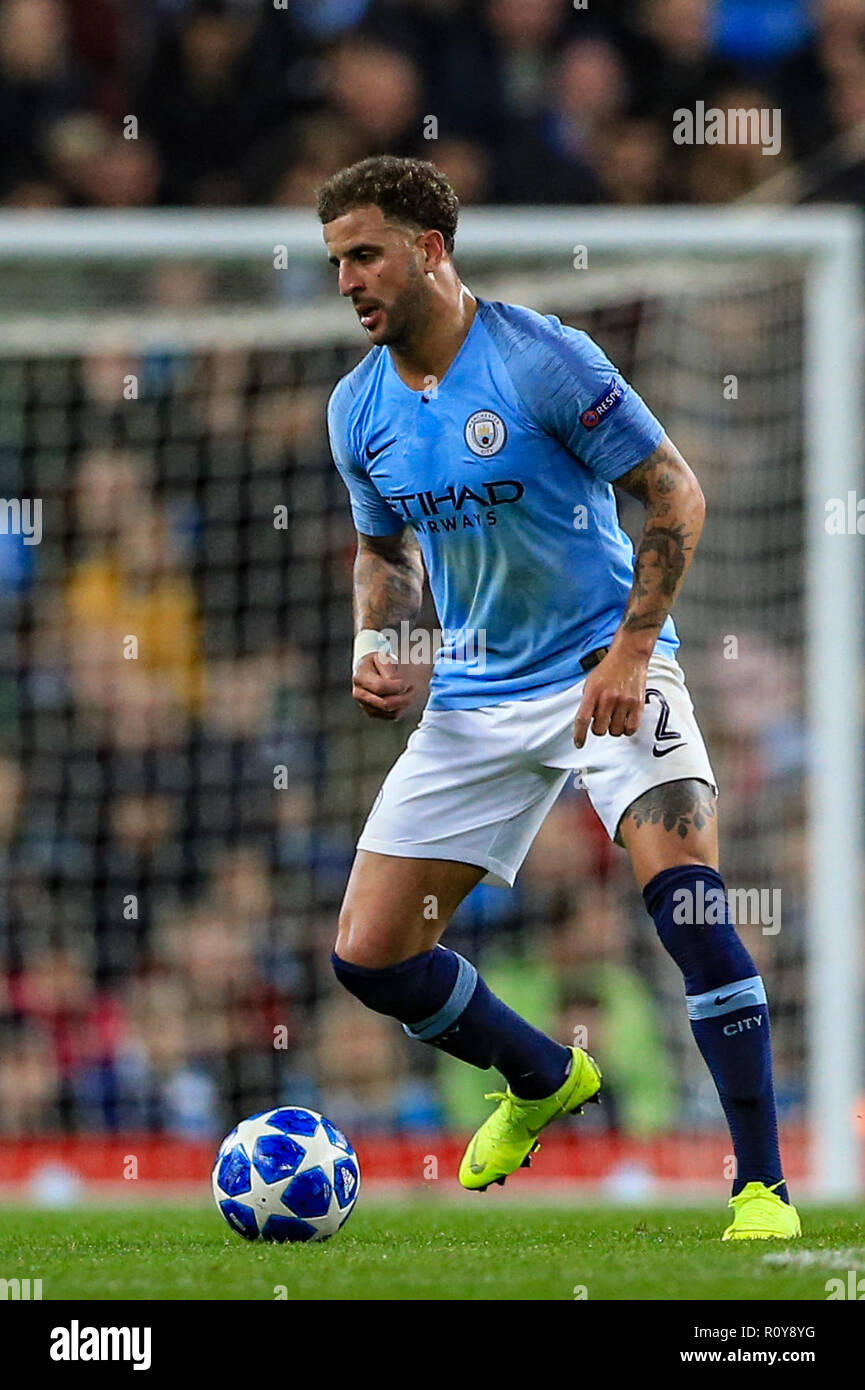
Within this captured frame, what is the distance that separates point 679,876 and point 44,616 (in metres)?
5.67

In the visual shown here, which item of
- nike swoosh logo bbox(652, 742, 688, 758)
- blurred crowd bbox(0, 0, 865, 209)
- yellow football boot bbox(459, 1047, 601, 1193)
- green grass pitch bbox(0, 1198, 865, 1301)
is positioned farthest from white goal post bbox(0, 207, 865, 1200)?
blurred crowd bbox(0, 0, 865, 209)

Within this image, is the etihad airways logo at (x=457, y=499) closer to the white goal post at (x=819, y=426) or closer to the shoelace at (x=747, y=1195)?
the shoelace at (x=747, y=1195)

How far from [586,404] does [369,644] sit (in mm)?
850

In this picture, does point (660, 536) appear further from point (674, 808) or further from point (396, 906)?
point (396, 906)

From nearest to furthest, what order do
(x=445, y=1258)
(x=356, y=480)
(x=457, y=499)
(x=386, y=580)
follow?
(x=445, y=1258) → (x=457, y=499) → (x=356, y=480) → (x=386, y=580)

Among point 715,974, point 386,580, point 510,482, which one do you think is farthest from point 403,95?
point 715,974

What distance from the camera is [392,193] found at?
16.6 ft

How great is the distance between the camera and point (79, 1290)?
412 cm

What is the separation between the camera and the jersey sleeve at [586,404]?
495cm

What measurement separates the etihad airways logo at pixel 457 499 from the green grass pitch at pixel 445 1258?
5.61 ft

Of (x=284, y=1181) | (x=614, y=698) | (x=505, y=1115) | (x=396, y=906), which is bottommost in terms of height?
(x=284, y=1181)

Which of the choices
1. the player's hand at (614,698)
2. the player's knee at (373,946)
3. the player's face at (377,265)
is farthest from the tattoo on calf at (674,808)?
the player's face at (377,265)

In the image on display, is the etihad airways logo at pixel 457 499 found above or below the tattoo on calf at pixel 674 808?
above
